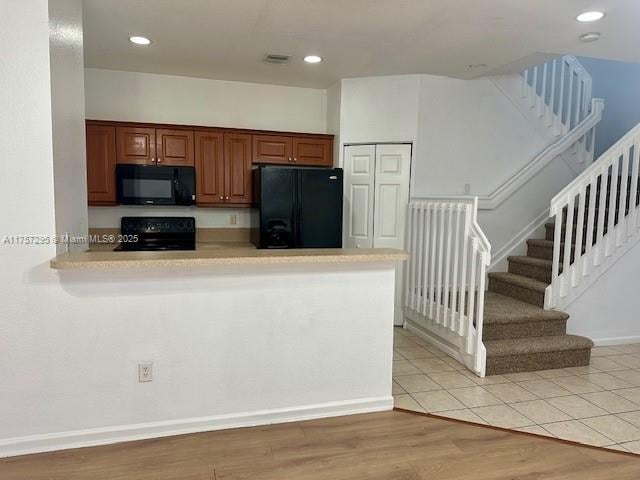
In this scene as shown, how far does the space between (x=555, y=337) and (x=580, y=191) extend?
122cm

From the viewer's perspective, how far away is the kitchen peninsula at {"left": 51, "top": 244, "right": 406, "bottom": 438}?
220 centimetres

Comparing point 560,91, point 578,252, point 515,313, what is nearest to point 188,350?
point 515,313

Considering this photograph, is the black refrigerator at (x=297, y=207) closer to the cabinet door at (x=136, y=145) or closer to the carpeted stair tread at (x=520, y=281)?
the cabinet door at (x=136, y=145)

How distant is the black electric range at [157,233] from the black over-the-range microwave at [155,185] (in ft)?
1.07

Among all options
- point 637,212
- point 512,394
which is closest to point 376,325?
point 512,394

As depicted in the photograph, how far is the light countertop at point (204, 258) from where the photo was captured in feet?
6.79

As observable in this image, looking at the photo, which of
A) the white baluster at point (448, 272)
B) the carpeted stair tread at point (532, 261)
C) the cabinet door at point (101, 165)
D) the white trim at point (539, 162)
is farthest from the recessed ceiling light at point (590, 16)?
the cabinet door at point (101, 165)

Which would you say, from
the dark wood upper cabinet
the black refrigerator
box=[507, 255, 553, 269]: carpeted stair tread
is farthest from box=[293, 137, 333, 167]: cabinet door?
box=[507, 255, 553, 269]: carpeted stair tread

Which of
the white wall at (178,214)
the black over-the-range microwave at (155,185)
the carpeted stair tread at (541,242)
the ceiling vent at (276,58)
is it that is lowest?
the carpeted stair tread at (541,242)

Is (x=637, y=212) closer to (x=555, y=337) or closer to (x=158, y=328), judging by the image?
(x=555, y=337)

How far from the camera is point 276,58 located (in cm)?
367

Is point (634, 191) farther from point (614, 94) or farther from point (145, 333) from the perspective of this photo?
point (145, 333)

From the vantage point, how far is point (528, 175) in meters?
4.59

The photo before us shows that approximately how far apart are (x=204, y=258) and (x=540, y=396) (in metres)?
2.38
